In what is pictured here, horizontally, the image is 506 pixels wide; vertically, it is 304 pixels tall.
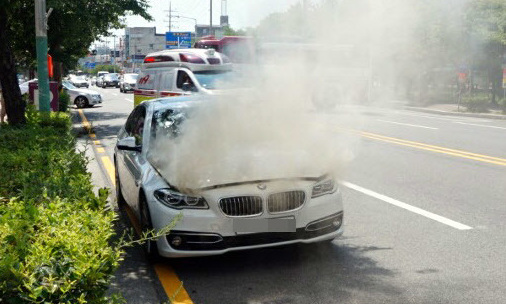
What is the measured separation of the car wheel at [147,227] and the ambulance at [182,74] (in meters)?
9.09

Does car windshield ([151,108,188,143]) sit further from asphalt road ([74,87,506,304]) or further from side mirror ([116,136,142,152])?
asphalt road ([74,87,506,304])

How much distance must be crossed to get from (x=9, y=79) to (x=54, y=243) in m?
13.9

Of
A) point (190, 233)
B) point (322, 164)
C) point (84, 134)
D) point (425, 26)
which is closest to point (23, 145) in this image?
point (190, 233)

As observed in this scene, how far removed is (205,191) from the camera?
17.4 ft

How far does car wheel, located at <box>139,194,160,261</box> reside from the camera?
5.55m

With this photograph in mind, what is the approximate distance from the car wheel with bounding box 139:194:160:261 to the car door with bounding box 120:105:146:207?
239 mm

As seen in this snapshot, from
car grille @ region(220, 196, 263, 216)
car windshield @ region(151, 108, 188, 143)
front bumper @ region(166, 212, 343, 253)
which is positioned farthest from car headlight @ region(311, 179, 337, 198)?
car windshield @ region(151, 108, 188, 143)

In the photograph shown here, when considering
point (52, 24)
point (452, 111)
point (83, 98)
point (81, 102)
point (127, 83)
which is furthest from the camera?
point (127, 83)

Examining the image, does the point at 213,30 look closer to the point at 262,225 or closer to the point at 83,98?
the point at 262,225

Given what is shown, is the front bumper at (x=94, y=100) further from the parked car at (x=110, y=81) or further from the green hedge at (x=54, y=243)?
the parked car at (x=110, y=81)

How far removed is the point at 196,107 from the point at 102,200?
2.63 m

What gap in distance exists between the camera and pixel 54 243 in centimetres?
317

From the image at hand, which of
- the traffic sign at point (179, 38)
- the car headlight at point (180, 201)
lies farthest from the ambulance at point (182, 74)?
the traffic sign at point (179, 38)

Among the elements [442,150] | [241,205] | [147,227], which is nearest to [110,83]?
[442,150]
